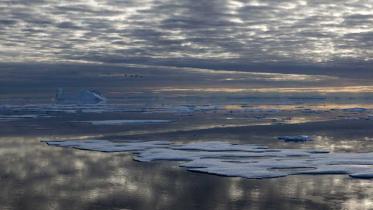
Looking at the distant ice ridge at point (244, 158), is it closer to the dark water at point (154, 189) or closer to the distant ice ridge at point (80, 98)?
the dark water at point (154, 189)

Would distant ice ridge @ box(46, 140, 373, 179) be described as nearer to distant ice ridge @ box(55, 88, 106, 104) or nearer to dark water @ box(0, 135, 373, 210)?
dark water @ box(0, 135, 373, 210)

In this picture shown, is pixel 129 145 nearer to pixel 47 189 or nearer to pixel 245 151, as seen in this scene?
pixel 245 151

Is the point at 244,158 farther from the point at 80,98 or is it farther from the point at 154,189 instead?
the point at 80,98

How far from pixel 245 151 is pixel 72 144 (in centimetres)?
873

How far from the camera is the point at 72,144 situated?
26.2 meters

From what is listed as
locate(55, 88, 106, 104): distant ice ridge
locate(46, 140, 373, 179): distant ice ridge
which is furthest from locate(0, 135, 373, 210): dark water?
locate(55, 88, 106, 104): distant ice ridge

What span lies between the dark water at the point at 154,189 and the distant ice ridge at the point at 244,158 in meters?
0.87

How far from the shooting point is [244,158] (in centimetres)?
2050

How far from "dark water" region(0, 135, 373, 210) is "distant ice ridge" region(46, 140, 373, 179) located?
0.87m

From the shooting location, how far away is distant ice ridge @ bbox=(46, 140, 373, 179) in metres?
17.5

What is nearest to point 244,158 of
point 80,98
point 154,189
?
point 154,189

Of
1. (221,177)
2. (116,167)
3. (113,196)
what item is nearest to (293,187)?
(221,177)

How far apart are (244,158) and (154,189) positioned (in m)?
6.37

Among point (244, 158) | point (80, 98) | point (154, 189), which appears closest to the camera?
point (154, 189)
